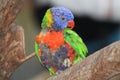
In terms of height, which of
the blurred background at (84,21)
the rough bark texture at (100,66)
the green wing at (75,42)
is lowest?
the blurred background at (84,21)

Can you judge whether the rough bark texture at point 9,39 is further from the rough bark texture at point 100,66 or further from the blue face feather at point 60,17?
the rough bark texture at point 100,66

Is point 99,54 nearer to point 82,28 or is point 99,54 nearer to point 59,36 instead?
point 59,36

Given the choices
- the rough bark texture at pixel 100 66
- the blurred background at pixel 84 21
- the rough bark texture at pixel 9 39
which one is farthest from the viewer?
the blurred background at pixel 84 21

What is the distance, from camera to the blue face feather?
39.6 inches

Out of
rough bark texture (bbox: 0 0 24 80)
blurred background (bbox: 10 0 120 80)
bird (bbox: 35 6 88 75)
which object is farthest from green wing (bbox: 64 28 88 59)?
blurred background (bbox: 10 0 120 80)

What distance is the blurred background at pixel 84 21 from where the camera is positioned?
206 cm

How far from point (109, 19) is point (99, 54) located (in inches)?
52.5

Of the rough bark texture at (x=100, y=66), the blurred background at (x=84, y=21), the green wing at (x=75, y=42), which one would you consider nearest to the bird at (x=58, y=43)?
the green wing at (x=75, y=42)

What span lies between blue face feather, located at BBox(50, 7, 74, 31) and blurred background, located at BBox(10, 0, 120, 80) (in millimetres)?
998

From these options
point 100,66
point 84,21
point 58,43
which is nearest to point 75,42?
point 58,43

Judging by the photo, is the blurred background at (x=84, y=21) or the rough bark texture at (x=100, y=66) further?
the blurred background at (x=84, y=21)

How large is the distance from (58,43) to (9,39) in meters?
0.13

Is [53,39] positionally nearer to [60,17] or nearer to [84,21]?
[60,17]

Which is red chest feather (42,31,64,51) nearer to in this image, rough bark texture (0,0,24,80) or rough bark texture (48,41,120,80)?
rough bark texture (0,0,24,80)
